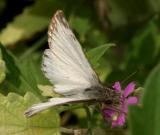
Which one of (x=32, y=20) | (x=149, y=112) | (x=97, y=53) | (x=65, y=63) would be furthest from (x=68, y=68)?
(x=32, y=20)

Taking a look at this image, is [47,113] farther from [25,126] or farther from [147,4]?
[147,4]

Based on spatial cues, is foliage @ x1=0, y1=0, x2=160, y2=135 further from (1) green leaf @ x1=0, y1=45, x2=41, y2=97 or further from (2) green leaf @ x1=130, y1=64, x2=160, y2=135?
(2) green leaf @ x1=130, y1=64, x2=160, y2=135

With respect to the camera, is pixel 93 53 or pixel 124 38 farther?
pixel 124 38

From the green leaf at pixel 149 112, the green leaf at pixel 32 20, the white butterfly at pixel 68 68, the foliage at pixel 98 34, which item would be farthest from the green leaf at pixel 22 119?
the green leaf at pixel 32 20

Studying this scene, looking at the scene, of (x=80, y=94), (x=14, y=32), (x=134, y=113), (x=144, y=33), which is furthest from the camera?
(x=14, y=32)

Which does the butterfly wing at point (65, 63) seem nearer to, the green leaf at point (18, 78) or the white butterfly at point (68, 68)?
the white butterfly at point (68, 68)

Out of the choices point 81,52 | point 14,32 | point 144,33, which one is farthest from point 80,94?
point 14,32

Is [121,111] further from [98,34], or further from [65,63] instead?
[98,34]
